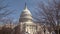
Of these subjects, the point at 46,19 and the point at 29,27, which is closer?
the point at 46,19

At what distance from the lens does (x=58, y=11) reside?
65.7 ft

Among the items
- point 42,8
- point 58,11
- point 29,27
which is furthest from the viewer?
point 29,27

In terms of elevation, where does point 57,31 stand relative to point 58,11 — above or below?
below

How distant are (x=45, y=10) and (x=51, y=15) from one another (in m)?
0.89

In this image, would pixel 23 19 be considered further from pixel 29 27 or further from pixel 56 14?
pixel 56 14

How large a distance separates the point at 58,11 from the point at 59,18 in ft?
1.75

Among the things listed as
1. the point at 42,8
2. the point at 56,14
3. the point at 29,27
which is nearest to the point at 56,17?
the point at 56,14

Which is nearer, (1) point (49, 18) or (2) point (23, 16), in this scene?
(1) point (49, 18)

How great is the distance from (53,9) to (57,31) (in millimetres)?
1714

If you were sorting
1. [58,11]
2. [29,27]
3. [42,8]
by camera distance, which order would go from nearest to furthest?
[58,11], [42,8], [29,27]

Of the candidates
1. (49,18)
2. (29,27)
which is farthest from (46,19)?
(29,27)

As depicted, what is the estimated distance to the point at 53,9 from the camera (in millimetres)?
20547

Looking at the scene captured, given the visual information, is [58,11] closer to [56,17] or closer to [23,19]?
[56,17]

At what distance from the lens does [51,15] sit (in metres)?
20.5
